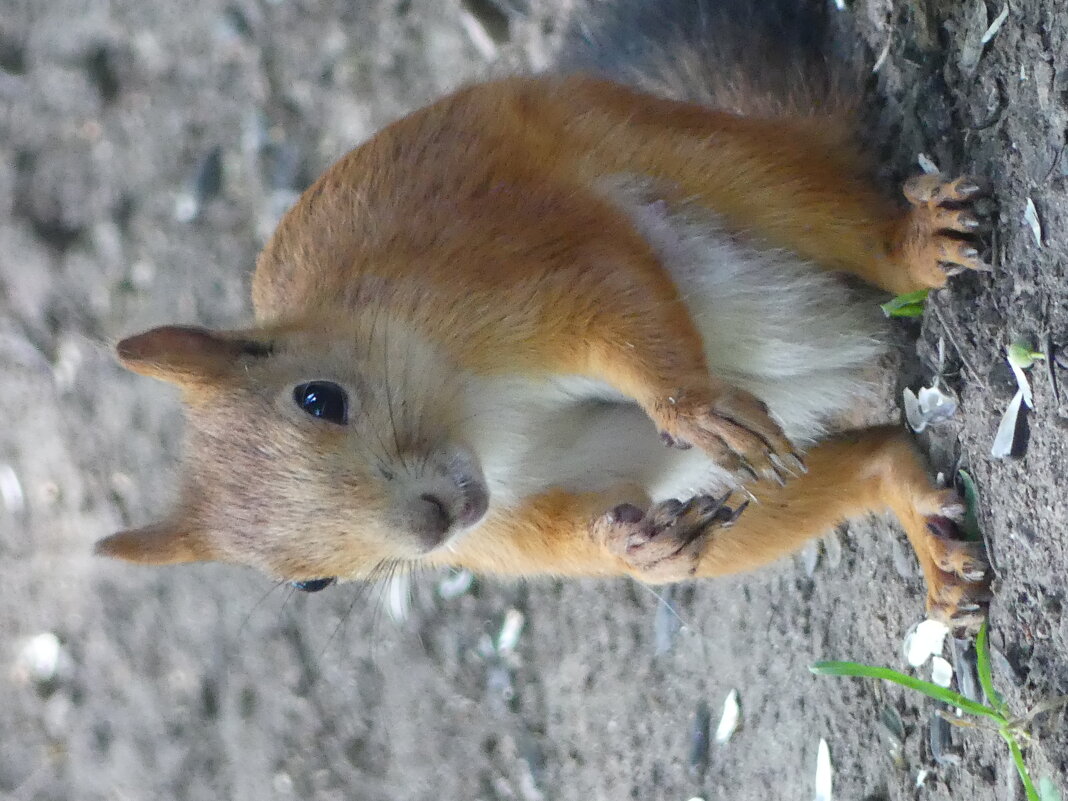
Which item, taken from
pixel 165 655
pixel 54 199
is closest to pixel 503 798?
pixel 165 655

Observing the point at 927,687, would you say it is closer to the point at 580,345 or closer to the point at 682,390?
the point at 682,390

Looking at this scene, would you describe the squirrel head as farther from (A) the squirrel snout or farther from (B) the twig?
(B) the twig

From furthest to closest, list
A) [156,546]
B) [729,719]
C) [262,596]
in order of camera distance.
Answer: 1. [262,596]
2. [729,719]
3. [156,546]

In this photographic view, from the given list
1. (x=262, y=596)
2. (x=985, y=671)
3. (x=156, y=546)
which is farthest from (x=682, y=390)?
(x=262, y=596)

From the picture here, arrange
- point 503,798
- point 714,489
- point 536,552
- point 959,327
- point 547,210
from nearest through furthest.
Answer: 1. point 959,327
2. point 547,210
3. point 536,552
4. point 714,489
5. point 503,798

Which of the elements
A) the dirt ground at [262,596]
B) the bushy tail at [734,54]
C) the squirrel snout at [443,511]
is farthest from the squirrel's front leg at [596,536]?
the bushy tail at [734,54]

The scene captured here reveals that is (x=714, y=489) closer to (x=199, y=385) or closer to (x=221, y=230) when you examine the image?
(x=199, y=385)

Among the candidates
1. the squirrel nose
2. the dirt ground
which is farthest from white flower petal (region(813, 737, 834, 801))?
the squirrel nose
